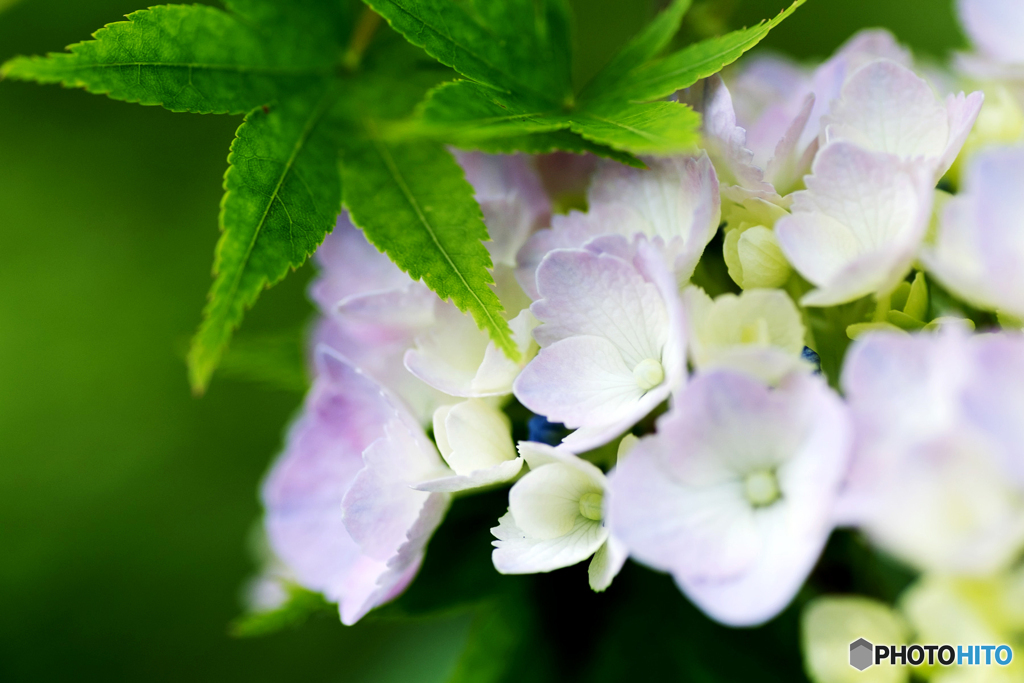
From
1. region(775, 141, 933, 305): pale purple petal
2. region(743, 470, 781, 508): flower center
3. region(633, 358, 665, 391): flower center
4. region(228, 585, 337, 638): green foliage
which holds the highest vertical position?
region(775, 141, 933, 305): pale purple petal

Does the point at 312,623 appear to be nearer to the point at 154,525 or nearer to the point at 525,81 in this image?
the point at 154,525

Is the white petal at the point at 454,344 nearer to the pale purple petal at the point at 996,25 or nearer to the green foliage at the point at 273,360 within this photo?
the green foliage at the point at 273,360

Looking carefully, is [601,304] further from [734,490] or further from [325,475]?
[325,475]

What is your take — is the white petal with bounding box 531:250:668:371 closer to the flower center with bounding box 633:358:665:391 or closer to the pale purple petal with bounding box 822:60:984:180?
the flower center with bounding box 633:358:665:391

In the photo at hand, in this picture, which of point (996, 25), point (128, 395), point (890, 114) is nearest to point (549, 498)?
point (890, 114)

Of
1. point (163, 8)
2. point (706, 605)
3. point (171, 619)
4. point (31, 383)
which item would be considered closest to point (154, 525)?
point (171, 619)

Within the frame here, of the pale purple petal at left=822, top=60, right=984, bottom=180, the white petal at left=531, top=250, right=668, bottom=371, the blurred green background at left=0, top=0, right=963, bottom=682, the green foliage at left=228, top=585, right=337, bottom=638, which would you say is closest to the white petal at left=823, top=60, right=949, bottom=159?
the pale purple petal at left=822, top=60, right=984, bottom=180
